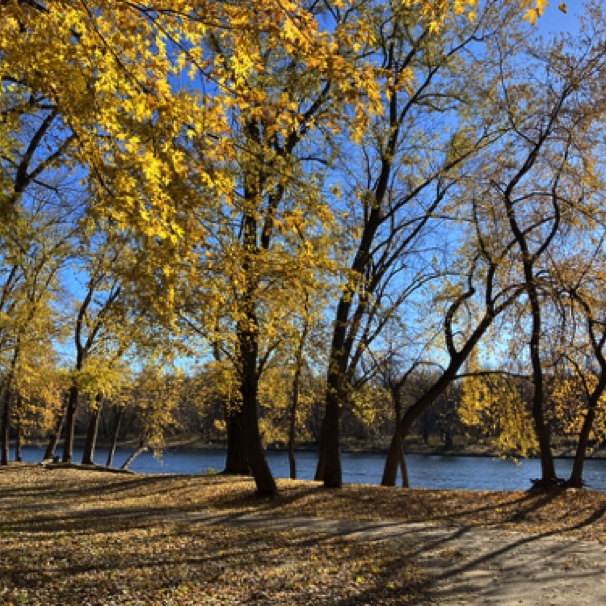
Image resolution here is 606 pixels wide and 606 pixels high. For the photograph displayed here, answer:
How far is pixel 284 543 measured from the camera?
313 inches

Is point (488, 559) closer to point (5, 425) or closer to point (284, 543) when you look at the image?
point (284, 543)

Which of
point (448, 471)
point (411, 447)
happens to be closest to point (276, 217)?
point (448, 471)

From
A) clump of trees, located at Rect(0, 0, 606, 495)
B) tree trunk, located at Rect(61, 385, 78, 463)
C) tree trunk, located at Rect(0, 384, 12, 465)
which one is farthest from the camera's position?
tree trunk, located at Rect(0, 384, 12, 465)

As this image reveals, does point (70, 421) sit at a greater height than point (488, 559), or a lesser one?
greater

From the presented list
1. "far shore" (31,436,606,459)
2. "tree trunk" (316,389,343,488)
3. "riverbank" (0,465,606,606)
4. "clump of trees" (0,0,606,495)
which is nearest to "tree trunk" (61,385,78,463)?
"clump of trees" (0,0,606,495)

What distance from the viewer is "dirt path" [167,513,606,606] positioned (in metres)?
6.04

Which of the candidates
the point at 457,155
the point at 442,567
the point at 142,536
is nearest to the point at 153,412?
the point at 457,155

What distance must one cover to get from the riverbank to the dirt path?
4 cm

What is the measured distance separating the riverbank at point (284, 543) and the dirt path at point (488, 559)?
36 mm

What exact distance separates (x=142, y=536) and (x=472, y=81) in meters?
13.0

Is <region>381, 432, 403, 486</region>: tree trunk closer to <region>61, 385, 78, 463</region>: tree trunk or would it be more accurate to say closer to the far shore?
<region>61, 385, 78, 463</region>: tree trunk

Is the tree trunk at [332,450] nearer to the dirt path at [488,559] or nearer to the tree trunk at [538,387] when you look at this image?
the dirt path at [488,559]

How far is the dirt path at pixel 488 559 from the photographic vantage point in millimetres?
6039

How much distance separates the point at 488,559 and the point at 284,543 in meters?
2.69
